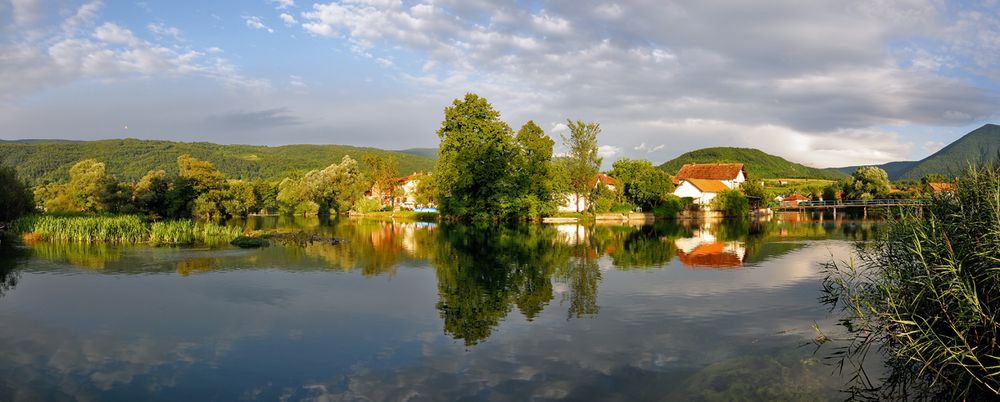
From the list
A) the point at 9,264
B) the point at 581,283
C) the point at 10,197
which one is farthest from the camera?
the point at 10,197

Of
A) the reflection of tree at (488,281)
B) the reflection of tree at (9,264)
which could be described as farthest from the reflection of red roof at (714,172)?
the reflection of tree at (9,264)

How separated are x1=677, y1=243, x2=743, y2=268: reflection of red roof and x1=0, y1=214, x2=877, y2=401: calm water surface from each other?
383 millimetres

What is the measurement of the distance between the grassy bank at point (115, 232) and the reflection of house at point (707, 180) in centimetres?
6314

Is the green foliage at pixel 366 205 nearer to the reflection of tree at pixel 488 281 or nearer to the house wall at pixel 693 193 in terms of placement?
the house wall at pixel 693 193

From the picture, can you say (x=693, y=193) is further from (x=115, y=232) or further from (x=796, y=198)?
(x=115, y=232)

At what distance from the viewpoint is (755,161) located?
6353 inches

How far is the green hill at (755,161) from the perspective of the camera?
501ft

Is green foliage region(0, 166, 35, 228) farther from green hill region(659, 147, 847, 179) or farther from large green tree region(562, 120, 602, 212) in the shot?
green hill region(659, 147, 847, 179)

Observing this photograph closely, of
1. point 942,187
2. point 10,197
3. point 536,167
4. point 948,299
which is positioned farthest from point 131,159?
point 948,299

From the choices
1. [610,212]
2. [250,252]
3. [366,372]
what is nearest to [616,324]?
[366,372]

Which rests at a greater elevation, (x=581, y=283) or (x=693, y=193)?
(x=693, y=193)

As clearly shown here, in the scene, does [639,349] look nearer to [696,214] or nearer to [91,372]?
[91,372]

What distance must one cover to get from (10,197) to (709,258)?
4404 cm

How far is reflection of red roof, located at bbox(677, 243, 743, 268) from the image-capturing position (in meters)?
24.5
